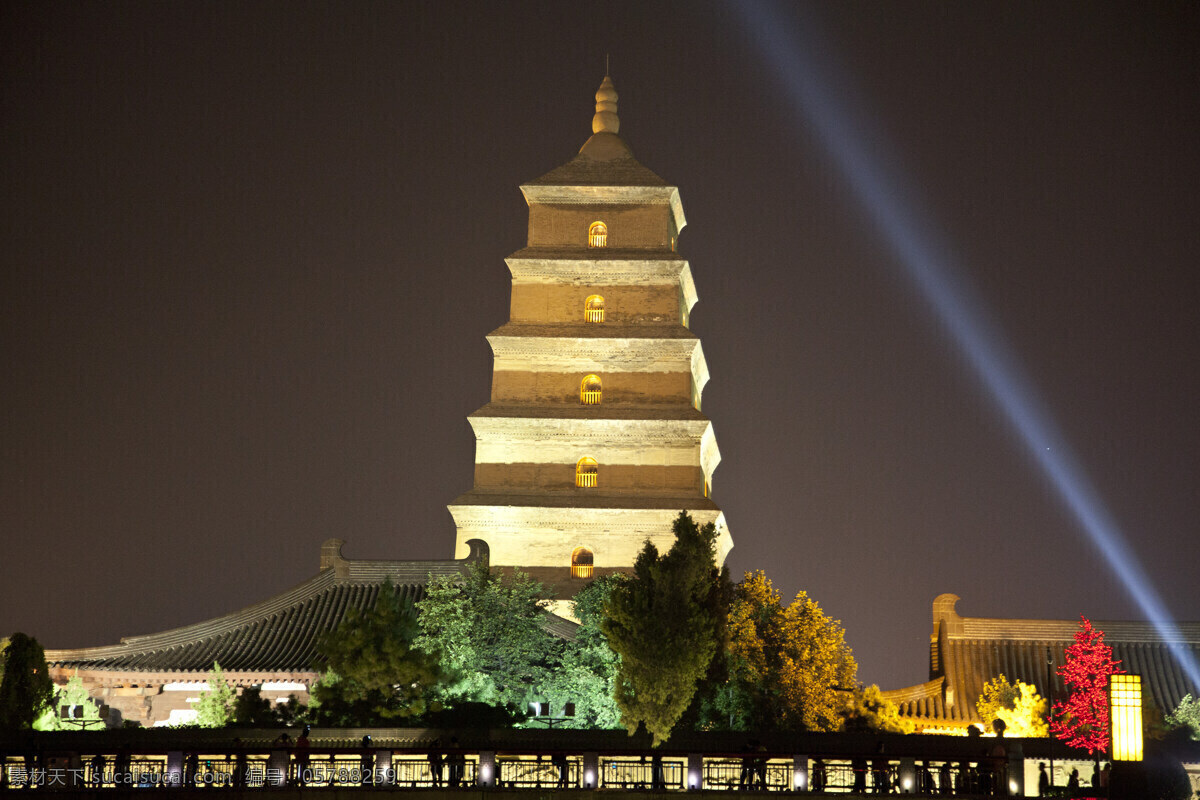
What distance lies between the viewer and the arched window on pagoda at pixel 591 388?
48.8 metres

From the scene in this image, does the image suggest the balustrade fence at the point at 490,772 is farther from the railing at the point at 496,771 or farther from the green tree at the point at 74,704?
the green tree at the point at 74,704

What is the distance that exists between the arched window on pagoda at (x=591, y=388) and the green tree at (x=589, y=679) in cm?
1050

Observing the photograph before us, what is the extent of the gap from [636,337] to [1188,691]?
1934 centimetres

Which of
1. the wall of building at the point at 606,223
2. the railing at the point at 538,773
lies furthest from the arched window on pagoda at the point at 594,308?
the railing at the point at 538,773

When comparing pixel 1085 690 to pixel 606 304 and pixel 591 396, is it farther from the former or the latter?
pixel 606 304

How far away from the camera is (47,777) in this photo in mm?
28031

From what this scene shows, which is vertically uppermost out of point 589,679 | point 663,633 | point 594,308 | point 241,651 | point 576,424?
point 594,308

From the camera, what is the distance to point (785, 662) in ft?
127

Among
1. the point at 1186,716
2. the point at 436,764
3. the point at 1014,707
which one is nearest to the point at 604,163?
the point at 1014,707

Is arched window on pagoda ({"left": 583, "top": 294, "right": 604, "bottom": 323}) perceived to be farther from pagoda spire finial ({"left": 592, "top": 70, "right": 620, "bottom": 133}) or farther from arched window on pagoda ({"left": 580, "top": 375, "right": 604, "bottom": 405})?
pagoda spire finial ({"left": 592, "top": 70, "right": 620, "bottom": 133})

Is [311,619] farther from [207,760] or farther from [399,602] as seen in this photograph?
[207,760]

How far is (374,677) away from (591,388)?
16.3 meters

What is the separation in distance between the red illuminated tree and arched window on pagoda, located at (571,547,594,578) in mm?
13867

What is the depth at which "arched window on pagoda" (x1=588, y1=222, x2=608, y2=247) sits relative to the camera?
1977 inches
